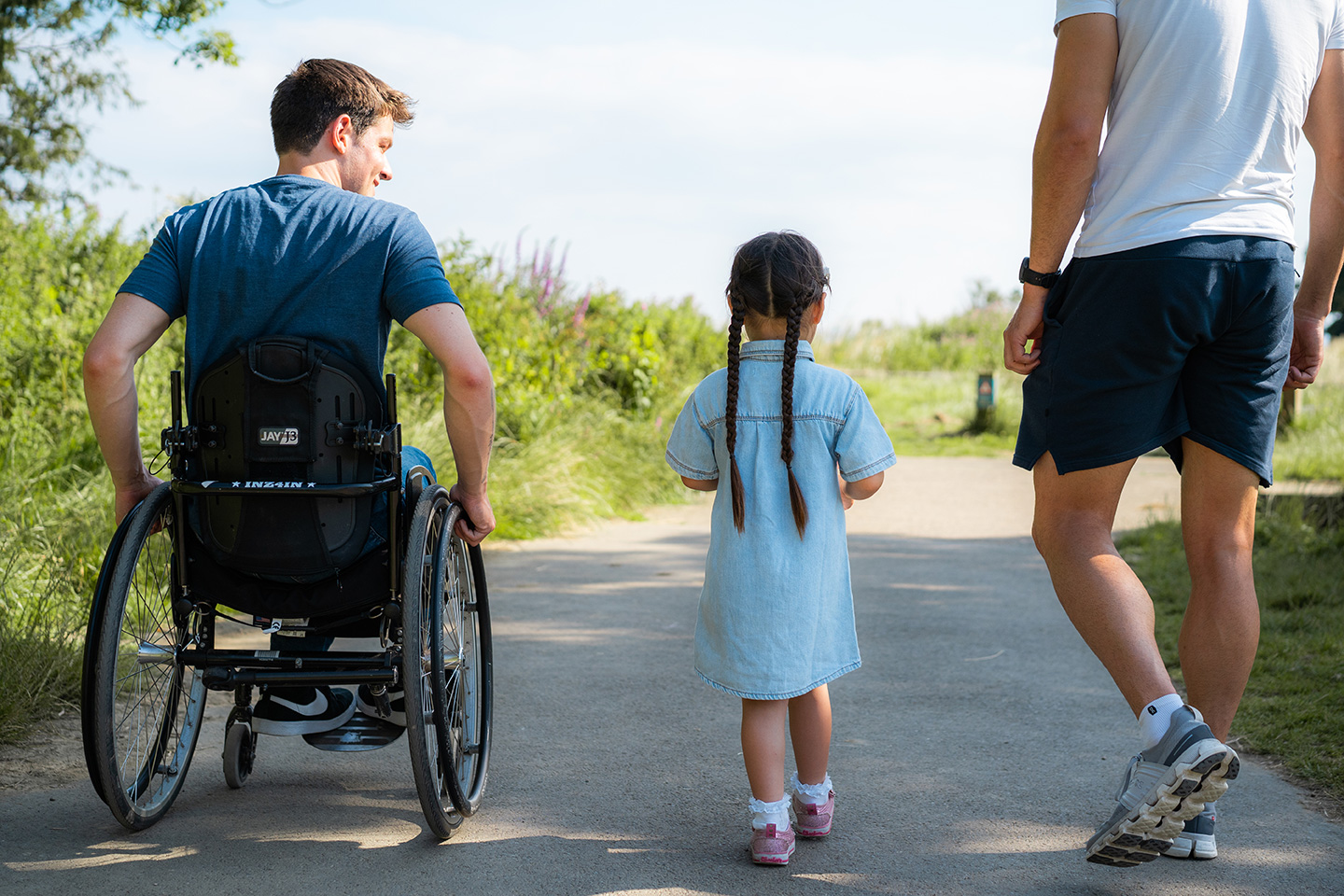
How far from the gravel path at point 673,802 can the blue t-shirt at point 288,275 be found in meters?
0.99

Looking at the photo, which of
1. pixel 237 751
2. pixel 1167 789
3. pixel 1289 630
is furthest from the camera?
pixel 1289 630

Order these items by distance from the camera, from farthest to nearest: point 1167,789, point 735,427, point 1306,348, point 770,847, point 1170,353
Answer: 1. point 1306,348
2. point 735,427
3. point 770,847
4. point 1170,353
5. point 1167,789

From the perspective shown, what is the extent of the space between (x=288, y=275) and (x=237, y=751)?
1.16 m

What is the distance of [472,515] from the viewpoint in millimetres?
2557

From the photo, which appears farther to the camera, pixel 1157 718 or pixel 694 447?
pixel 694 447

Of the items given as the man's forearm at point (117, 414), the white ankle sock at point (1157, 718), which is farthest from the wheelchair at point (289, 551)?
the white ankle sock at point (1157, 718)

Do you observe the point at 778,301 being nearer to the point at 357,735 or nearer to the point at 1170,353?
the point at 1170,353

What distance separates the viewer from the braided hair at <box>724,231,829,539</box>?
2.43 meters

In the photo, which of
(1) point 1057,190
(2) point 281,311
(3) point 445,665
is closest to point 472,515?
(3) point 445,665

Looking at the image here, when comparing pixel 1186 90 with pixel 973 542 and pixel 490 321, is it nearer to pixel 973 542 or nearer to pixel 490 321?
pixel 973 542

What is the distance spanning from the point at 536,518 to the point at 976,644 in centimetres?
324

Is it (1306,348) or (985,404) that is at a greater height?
(1306,348)

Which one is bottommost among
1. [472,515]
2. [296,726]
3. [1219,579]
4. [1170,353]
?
[296,726]

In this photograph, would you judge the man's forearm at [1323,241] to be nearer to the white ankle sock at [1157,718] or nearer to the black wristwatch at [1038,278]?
the black wristwatch at [1038,278]
